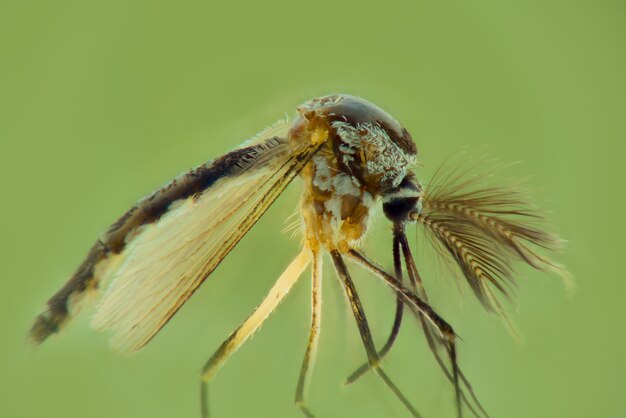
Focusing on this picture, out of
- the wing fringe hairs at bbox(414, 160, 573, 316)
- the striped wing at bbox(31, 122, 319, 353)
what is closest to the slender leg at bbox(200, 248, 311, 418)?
the striped wing at bbox(31, 122, 319, 353)

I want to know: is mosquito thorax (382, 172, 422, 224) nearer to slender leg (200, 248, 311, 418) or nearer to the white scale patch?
the white scale patch

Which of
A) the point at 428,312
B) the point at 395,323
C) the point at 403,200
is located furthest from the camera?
the point at 395,323

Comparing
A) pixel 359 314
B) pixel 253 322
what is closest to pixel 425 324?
pixel 359 314

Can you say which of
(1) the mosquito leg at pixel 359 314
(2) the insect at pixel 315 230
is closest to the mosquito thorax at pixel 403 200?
(2) the insect at pixel 315 230

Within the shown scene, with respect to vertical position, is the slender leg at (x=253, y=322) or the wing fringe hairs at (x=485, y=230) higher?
the wing fringe hairs at (x=485, y=230)

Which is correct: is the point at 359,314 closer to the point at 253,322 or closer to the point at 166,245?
the point at 253,322

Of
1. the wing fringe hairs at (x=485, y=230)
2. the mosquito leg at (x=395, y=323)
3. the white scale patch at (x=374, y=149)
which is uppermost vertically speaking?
the white scale patch at (x=374, y=149)

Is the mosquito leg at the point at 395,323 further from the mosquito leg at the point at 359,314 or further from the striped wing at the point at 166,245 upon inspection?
the striped wing at the point at 166,245
